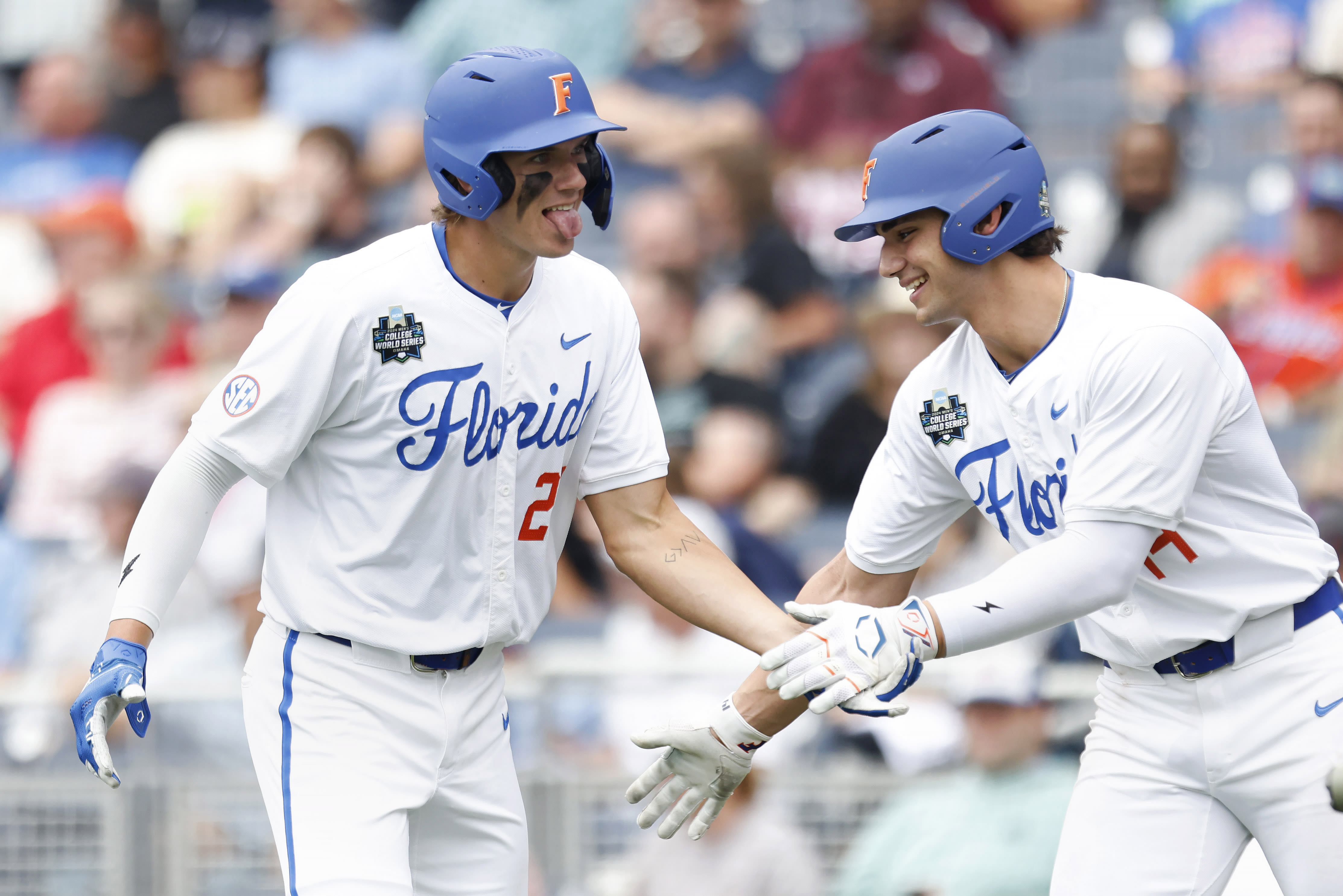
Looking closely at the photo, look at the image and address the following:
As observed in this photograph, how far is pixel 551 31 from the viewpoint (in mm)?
8953

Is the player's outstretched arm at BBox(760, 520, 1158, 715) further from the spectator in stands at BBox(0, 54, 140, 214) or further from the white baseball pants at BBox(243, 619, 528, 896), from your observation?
the spectator in stands at BBox(0, 54, 140, 214)

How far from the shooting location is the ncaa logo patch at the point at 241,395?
3350 mm

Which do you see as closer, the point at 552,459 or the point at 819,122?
the point at 552,459

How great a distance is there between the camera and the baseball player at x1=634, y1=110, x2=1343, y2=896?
10.6ft

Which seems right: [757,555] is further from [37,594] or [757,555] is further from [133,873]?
[37,594]

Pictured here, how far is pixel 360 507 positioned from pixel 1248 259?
5191 millimetres

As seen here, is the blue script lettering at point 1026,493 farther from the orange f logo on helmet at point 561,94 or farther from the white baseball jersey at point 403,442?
the orange f logo on helmet at point 561,94

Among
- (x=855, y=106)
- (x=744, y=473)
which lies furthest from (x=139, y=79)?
(x=744, y=473)

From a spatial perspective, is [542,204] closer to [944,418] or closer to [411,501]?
[411,501]

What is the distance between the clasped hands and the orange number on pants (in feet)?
1.86

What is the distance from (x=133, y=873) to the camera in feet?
18.2

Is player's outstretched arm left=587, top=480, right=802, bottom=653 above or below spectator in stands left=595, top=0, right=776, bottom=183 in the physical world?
above

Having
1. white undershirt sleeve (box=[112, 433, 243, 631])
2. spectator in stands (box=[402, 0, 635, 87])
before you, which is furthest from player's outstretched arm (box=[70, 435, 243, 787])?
spectator in stands (box=[402, 0, 635, 87])

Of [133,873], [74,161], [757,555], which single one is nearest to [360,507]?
[133,873]
